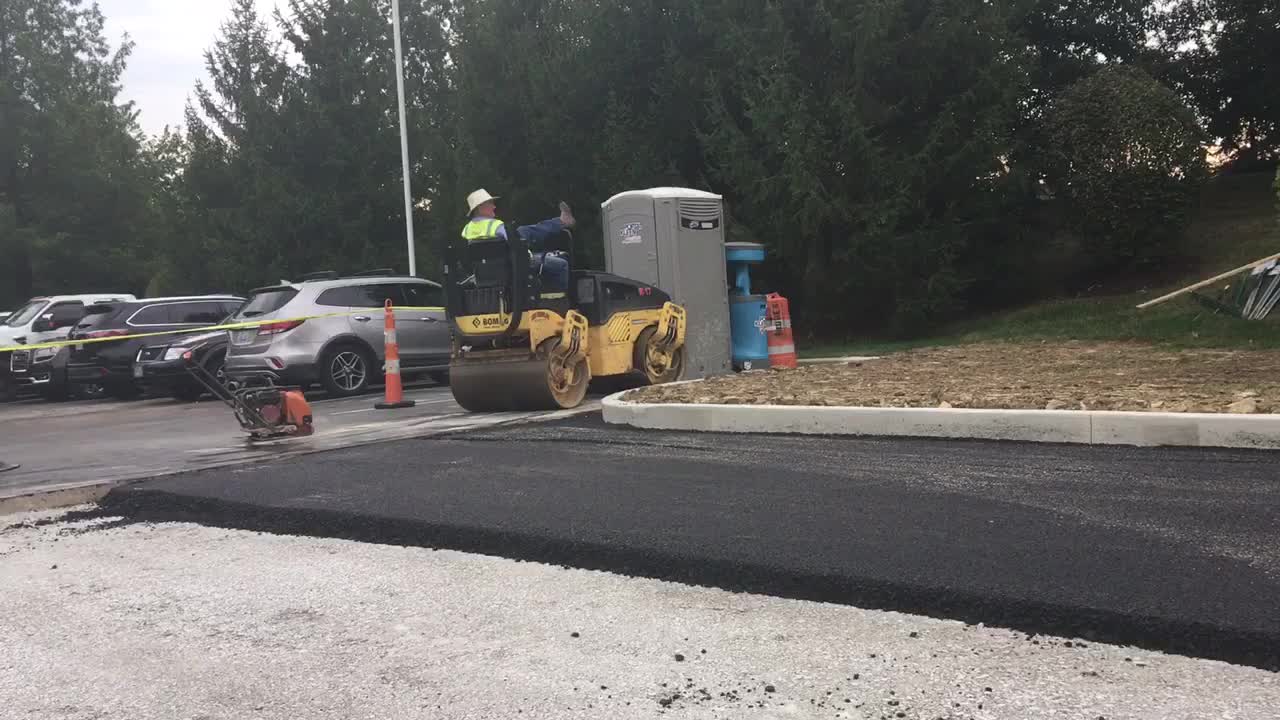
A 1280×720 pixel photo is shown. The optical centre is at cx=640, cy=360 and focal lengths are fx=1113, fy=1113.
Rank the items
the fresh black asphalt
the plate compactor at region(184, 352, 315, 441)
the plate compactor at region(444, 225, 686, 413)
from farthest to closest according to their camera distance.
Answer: the plate compactor at region(444, 225, 686, 413) → the plate compactor at region(184, 352, 315, 441) → the fresh black asphalt

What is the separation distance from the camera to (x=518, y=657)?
3602 millimetres

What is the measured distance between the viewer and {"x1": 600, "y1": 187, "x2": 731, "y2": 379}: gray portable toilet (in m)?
12.5

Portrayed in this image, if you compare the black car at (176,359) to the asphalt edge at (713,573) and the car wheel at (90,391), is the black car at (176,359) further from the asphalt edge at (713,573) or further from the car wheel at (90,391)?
the asphalt edge at (713,573)

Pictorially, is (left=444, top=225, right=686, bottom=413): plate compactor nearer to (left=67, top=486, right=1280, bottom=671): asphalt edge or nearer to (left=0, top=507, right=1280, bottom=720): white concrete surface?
(left=67, top=486, right=1280, bottom=671): asphalt edge

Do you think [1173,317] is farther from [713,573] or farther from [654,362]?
[713,573]

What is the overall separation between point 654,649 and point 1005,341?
14.2 meters

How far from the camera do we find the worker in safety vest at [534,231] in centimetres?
1031

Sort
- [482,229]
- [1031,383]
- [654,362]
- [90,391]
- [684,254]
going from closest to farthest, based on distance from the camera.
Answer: [1031,383]
[482,229]
[654,362]
[684,254]
[90,391]

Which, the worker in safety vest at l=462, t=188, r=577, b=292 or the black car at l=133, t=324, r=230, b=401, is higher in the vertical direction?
the worker in safety vest at l=462, t=188, r=577, b=292


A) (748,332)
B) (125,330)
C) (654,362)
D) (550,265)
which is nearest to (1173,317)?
(748,332)

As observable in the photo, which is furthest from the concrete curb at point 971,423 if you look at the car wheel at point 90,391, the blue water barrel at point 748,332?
the car wheel at point 90,391

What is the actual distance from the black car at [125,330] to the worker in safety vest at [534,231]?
27.4 ft

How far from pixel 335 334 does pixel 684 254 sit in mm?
5363

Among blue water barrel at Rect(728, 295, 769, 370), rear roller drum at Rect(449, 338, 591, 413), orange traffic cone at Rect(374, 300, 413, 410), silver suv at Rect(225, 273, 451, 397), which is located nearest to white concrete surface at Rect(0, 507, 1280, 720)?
rear roller drum at Rect(449, 338, 591, 413)
